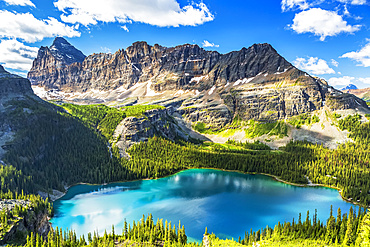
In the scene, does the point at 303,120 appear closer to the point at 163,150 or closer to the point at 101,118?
the point at 163,150

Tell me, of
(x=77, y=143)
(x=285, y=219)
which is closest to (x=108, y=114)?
(x=77, y=143)

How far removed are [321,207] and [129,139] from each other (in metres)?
114

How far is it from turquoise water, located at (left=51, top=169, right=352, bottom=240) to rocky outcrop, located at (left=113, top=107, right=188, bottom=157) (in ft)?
151

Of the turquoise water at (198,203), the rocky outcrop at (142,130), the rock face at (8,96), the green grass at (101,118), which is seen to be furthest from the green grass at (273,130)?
the rock face at (8,96)

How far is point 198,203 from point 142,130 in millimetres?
88792

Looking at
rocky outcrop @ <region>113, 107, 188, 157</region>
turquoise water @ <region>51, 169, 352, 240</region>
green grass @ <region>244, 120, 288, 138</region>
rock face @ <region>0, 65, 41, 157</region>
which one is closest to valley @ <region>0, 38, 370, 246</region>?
rock face @ <region>0, 65, 41, 157</region>

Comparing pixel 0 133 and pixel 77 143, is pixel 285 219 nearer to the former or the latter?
pixel 77 143

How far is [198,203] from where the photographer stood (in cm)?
8212

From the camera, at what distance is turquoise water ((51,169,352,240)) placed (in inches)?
2621

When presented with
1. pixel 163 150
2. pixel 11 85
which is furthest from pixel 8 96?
pixel 163 150

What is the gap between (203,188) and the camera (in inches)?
3957

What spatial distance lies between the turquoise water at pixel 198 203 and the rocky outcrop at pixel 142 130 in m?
46.1

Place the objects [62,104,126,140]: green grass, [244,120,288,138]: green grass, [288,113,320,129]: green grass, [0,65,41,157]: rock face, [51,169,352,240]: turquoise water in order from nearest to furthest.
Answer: [51,169,352,240]: turquoise water
[0,65,41,157]: rock face
[62,104,126,140]: green grass
[288,113,320,129]: green grass
[244,120,288,138]: green grass

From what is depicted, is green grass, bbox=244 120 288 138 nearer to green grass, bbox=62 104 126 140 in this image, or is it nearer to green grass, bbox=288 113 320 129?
green grass, bbox=288 113 320 129
